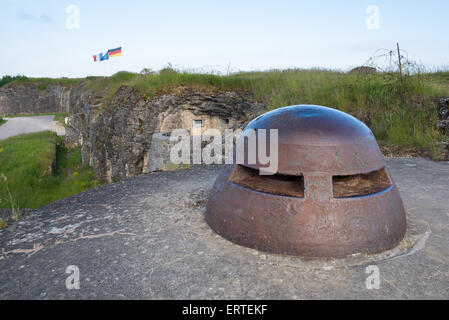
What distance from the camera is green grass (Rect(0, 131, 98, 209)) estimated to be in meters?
10.6

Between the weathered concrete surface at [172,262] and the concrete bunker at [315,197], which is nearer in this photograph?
the weathered concrete surface at [172,262]

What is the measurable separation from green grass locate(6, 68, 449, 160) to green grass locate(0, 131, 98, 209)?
4916mm

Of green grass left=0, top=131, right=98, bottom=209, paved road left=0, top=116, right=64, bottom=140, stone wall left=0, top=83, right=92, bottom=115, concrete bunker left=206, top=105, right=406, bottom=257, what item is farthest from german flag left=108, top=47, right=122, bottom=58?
stone wall left=0, top=83, right=92, bottom=115

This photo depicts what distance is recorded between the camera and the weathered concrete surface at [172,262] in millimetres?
1901

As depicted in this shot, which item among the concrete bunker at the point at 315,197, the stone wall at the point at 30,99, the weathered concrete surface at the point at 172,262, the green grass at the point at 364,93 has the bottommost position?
the weathered concrete surface at the point at 172,262

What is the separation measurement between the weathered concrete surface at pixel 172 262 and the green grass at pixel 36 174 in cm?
729

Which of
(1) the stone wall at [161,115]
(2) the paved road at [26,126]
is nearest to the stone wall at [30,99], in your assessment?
(2) the paved road at [26,126]

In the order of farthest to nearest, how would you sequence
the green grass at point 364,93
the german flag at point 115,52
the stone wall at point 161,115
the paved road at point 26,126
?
the paved road at point 26,126 → the german flag at point 115,52 → the stone wall at point 161,115 → the green grass at point 364,93

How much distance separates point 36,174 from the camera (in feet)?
42.5

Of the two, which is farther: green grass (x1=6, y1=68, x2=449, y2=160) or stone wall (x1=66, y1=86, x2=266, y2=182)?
stone wall (x1=66, y1=86, x2=266, y2=182)

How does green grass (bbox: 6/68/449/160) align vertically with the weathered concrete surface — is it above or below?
above

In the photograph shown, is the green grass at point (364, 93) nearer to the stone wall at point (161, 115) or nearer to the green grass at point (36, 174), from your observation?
the stone wall at point (161, 115)

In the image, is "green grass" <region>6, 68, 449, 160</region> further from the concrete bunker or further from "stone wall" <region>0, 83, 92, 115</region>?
"stone wall" <region>0, 83, 92, 115</region>

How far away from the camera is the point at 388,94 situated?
6754 millimetres
